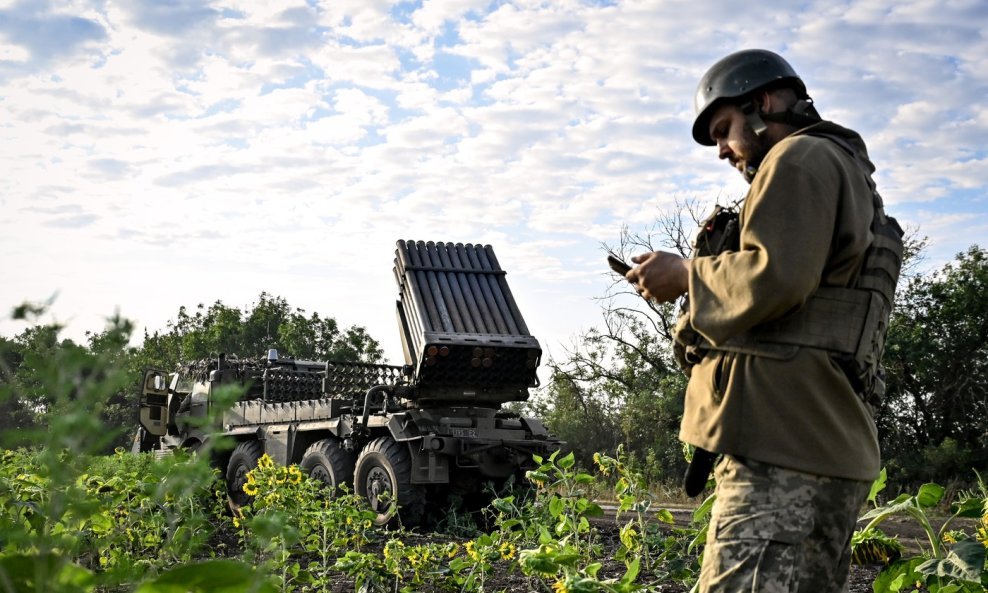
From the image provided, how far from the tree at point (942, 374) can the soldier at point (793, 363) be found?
18.5 meters

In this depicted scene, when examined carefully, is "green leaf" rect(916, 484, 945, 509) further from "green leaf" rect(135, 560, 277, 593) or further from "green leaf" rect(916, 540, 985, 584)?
"green leaf" rect(135, 560, 277, 593)

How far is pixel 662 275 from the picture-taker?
295 centimetres

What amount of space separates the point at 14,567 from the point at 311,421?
1137cm

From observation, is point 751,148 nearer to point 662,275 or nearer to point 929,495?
point 662,275

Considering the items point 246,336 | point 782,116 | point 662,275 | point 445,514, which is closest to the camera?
point 662,275

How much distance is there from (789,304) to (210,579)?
1.76 m

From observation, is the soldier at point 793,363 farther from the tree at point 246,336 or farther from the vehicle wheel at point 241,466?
the tree at point 246,336

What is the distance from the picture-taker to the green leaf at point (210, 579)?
4.27 feet

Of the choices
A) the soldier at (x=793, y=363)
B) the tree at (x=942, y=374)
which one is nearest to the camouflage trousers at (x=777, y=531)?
the soldier at (x=793, y=363)

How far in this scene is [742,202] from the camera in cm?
295

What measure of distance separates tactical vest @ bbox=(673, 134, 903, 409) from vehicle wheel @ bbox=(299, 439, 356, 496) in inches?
360

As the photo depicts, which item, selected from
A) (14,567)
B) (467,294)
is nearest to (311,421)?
(467,294)

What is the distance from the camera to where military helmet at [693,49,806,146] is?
10.0 feet

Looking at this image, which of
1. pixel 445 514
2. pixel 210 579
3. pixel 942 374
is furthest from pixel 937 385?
pixel 210 579
